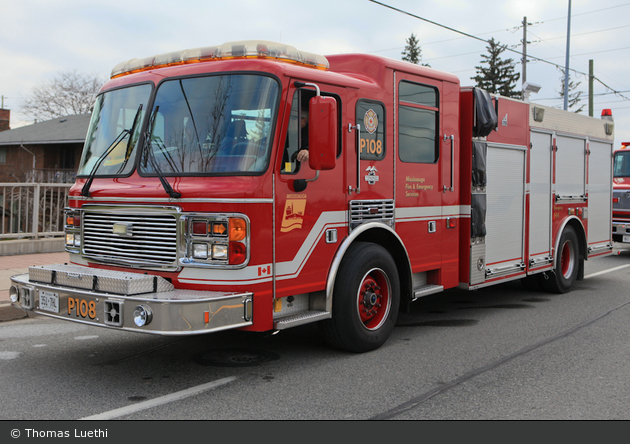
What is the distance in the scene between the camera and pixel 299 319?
15.9 feet

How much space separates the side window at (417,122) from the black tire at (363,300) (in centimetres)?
113

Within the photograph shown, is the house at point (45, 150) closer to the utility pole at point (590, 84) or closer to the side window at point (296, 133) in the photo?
the utility pole at point (590, 84)

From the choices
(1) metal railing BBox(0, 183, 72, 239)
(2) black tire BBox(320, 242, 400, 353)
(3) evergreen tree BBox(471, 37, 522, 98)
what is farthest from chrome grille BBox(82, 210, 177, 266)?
(3) evergreen tree BBox(471, 37, 522, 98)

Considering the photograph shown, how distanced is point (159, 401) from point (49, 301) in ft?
4.19

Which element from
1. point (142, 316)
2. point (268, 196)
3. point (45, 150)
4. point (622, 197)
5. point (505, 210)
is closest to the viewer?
point (142, 316)

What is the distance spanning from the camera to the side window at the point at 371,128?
5.48 meters

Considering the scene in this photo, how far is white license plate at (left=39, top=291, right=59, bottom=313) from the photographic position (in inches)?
183

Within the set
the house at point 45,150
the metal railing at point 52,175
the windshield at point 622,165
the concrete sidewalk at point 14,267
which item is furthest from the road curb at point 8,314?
the metal railing at point 52,175

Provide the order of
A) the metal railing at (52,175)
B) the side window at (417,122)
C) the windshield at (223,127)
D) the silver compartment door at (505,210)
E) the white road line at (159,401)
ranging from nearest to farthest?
the white road line at (159,401) → the windshield at (223,127) → the side window at (417,122) → the silver compartment door at (505,210) → the metal railing at (52,175)

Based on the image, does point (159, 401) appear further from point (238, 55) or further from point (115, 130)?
point (238, 55)

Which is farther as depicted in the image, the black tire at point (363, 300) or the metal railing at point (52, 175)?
the metal railing at point (52, 175)

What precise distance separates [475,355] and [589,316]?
2.65 meters

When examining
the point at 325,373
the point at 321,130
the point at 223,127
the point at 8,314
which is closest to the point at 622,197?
the point at 325,373
